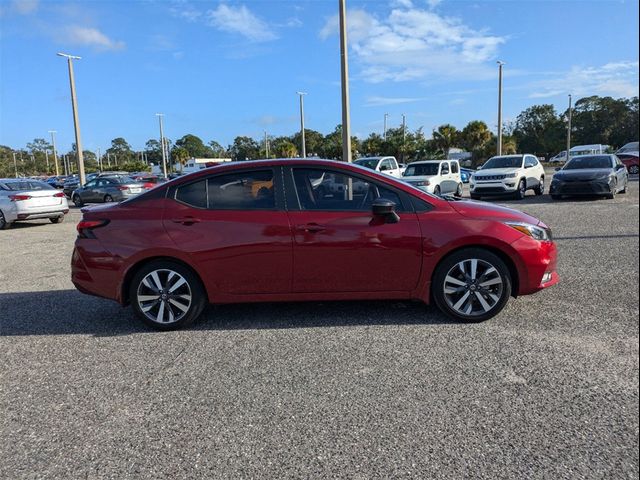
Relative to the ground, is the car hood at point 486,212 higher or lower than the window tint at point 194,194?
lower

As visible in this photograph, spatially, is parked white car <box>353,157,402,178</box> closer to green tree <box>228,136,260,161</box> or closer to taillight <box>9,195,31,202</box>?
taillight <box>9,195,31,202</box>

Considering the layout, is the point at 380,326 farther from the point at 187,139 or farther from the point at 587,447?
the point at 187,139

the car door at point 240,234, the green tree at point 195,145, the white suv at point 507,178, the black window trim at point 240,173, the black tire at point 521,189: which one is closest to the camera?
the car door at point 240,234

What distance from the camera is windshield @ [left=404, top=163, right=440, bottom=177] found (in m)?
19.0

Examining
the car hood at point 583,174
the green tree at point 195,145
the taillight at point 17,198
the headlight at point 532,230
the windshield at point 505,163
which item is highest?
the green tree at point 195,145

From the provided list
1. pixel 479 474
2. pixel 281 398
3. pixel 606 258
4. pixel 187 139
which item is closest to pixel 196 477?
pixel 281 398

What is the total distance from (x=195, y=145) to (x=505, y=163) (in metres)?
104

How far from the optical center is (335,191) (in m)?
4.75

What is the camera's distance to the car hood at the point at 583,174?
1442 centimetres

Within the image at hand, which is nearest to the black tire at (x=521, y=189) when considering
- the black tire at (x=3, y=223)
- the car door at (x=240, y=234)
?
the car door at (x=240, y=234)

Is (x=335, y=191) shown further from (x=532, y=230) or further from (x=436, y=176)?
(x=436, y=176)

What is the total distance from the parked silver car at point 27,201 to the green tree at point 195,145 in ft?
326

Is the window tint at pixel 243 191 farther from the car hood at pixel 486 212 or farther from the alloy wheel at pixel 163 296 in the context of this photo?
the car hood at pixel 486 212

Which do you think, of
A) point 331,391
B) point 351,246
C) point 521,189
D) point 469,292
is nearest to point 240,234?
point 351,246
